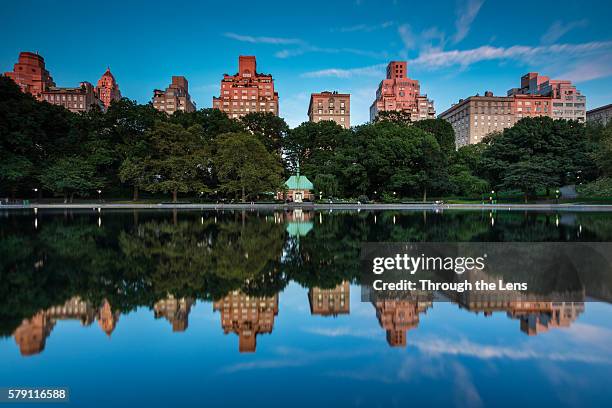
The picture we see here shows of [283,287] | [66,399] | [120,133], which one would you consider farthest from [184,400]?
[120,133]

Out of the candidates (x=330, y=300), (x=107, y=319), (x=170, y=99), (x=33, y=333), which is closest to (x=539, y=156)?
(x=330, y=300)

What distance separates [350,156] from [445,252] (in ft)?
139

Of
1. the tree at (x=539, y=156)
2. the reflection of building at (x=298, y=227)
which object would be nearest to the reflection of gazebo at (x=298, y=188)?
the tree at (x=539, y=156)

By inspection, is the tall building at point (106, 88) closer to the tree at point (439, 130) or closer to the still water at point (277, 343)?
the tree at point (439, 130)

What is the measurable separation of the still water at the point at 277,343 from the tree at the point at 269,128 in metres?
57.2

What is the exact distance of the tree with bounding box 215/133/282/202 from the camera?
48.9 m

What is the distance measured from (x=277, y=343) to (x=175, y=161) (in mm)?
47654

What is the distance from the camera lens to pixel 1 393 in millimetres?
3836

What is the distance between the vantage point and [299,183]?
56.8 metres

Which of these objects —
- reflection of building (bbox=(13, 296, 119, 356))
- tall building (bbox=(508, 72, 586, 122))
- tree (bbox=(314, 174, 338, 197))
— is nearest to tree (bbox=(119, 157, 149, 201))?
tree (bbox=(314, 174, 338, 197))

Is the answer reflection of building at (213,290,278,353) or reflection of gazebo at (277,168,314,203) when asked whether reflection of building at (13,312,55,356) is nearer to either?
reflection of building at (213,290,278,353)

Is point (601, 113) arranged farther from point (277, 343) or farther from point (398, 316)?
point (277, 343)

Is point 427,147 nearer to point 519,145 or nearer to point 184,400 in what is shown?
point 519,145

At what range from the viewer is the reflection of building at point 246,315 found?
5.27 metres
